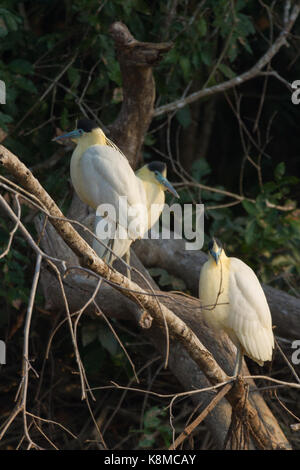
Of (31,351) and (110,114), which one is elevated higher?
(110,114)

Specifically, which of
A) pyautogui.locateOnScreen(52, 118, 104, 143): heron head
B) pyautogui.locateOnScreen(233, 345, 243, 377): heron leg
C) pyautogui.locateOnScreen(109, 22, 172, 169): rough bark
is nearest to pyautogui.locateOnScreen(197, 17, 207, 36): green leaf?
pyautogui.locateOnScreen(109, 22, 172, 169): rough bark

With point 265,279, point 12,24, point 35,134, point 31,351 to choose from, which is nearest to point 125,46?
→ point 12,24

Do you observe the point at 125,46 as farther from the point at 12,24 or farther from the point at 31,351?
the point at 31,351

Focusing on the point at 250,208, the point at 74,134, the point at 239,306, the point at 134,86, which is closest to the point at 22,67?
the point at 134,86

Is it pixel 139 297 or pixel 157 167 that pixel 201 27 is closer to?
pixel 157 167

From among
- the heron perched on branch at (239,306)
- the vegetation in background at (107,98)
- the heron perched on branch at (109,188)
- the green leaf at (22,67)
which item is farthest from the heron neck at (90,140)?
Result: the green leaf at (22,67)

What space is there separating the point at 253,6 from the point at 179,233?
1.76 meters

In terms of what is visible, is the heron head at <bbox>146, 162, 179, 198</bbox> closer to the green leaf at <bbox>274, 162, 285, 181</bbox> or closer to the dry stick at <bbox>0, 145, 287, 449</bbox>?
the dry stick at <bbox>0, 145, 287, 449</bbox>

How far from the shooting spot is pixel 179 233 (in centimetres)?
480

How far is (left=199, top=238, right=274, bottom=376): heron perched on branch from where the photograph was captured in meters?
3.03

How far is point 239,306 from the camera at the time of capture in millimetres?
3031

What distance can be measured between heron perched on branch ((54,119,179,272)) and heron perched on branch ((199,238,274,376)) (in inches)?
15.8

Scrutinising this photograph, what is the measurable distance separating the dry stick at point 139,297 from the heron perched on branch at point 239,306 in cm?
34

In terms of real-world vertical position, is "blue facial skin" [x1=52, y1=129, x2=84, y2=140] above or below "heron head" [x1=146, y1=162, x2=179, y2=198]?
above
